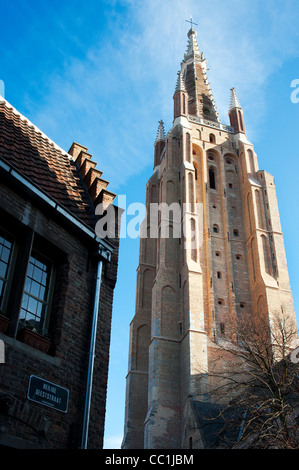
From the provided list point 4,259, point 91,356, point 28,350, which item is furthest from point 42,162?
point 28,350

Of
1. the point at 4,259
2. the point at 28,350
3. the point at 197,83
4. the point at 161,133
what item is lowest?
the point at 28,350

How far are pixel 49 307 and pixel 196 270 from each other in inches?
1071

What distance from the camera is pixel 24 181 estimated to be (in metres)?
8.14

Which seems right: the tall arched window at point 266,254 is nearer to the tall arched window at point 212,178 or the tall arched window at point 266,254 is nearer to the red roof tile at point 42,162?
the tall arched window at point 212,178

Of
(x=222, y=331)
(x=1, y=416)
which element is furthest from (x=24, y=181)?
(x=222, y=331)

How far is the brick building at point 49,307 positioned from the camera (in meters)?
6.86

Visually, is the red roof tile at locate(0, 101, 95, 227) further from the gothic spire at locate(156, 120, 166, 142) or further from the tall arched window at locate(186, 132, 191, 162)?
the gothic spire at locate(156, 120, 166, 142)

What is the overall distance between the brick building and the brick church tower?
1879 cm

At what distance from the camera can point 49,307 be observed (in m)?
8.25

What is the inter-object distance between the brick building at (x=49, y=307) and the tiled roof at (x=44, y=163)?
0.11 feet

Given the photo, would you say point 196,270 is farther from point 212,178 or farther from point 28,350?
point 28,350

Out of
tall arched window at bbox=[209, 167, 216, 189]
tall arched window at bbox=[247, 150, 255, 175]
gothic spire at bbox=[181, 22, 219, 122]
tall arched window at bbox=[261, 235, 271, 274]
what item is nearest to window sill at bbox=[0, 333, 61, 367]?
tall arched window at bbox=[261, 235, 271, 274]
